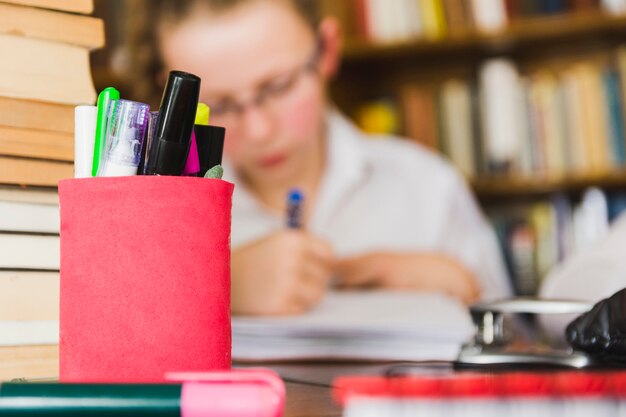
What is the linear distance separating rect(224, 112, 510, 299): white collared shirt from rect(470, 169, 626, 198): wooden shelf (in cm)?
24

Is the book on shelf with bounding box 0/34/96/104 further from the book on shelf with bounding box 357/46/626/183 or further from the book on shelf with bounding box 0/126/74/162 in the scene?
the book on shelf with bounding box 357/46/626/183

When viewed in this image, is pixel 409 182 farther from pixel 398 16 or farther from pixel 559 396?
pixel 559 396

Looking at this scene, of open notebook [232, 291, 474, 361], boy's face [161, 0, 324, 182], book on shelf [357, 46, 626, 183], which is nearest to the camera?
open notebook [232, 291, 474, 361]

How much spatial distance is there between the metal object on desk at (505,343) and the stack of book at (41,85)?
0.81ft

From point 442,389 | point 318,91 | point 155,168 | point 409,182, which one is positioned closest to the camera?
point 442,389

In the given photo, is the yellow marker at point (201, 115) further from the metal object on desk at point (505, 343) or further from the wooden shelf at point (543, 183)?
the wooden shelf at point (543, 183)

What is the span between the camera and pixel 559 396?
0.83ft

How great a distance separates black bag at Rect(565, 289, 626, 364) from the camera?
38cm

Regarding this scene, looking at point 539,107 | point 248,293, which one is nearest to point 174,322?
point 248,293

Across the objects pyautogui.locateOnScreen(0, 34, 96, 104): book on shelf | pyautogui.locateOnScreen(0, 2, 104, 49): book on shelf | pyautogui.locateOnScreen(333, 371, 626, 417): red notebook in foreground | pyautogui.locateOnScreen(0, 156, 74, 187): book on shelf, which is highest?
pyautogui.locateOnScreen(0, 2, 104, 49): book on shelf

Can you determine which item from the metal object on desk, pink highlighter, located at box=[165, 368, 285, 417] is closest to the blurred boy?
the metal object on desk

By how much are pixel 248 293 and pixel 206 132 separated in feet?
1.86

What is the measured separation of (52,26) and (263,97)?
39.5 inches

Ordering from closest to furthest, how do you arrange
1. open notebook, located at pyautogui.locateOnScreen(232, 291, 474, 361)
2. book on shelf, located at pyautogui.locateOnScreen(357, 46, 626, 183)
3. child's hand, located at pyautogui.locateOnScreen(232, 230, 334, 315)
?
open notebook, located at pyautogui.locateOnScreen(232, 291, 474, 361), child's hand, located at pyautogui.locateOnScreen(232, 230, 334, 315), book on shelf, located at pyautogui.locateOnScreen(357, 46, 626, 183)
